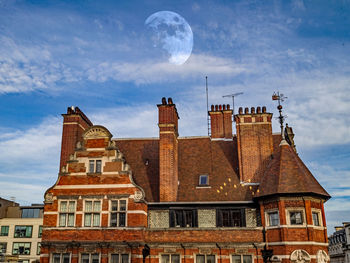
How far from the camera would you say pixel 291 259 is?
22.7 metres

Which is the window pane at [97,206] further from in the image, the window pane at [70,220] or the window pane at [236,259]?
the window pane at [236,259]

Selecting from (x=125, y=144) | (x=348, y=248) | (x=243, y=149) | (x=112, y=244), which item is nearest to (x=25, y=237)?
(x=125, y=144)

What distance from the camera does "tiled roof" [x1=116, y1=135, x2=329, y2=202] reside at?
24.6 m

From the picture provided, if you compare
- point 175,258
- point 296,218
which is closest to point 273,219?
point 296,218

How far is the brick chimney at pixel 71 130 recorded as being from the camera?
29.3m

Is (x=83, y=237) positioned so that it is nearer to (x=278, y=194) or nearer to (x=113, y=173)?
(x=113, y=173)

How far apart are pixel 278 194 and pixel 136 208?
370 inches

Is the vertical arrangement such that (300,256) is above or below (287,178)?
below

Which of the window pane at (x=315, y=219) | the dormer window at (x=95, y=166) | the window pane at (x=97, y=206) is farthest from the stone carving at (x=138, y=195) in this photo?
the window pane at (x=315, y=219)

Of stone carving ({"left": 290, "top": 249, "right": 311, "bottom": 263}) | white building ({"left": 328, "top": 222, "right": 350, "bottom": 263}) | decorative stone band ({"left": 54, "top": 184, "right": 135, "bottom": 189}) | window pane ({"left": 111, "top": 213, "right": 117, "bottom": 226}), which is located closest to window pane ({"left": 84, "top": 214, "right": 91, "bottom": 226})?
window pane ({"left": 111, "top": 213, "right": 117, "bottom": 226})

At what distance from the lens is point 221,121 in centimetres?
3212

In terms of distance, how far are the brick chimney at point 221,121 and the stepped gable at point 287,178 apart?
19.9 ft

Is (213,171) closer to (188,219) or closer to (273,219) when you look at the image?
(188,219)

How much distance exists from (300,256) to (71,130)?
19258mm
